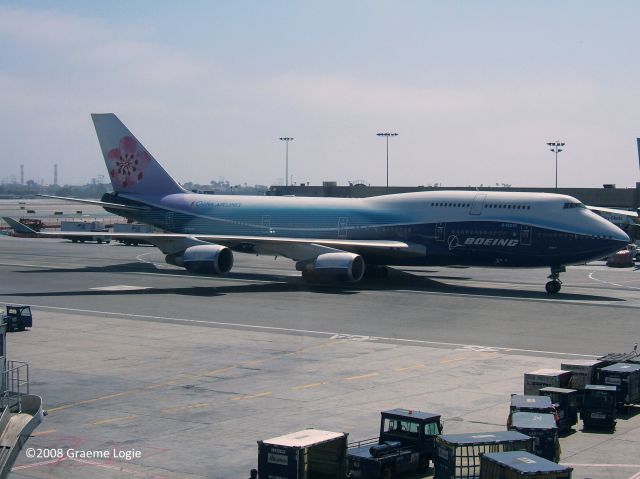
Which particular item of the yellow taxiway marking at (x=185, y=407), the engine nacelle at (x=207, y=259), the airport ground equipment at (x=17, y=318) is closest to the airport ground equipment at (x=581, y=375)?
the yellow taxiway marking at (x=185, y=407)

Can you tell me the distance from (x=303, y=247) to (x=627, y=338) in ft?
76.0

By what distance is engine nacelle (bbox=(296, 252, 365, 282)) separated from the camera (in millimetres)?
52688

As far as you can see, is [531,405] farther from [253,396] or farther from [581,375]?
[253,396]

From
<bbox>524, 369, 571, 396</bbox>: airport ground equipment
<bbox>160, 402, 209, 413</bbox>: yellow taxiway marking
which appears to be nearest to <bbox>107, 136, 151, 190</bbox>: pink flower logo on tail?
<bbox>160, 402, 209, 413</bbox>: yellow taxiway marking

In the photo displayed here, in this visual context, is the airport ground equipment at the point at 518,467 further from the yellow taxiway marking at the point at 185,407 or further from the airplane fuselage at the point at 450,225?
the airplane fuselage at the point at 450,225

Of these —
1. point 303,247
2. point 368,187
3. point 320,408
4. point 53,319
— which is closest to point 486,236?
point 303,247

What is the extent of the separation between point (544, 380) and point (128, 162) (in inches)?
1839

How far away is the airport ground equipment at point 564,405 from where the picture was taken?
2412 centimetres

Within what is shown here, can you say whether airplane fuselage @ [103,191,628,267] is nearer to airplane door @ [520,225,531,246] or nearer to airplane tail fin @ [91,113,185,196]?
airplane door @ [520,225,531,246]

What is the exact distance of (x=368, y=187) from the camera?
364 ft

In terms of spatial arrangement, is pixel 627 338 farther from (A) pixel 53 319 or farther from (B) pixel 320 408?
(A) pixel 53 319

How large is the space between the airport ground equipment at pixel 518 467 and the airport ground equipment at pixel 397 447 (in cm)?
250

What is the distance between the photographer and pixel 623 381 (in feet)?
86.6

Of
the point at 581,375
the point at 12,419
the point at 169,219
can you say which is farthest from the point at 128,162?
the point at 12,419
